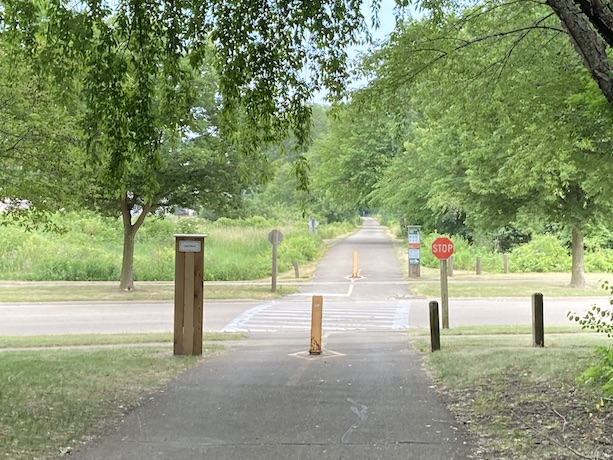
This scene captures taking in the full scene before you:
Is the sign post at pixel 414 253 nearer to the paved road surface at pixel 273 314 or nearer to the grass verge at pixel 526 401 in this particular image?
the paved road surface at pixel 273 314

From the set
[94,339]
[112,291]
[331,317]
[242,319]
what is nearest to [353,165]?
[112,291]

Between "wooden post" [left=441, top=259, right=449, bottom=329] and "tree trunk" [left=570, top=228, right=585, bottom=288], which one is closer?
"wooden post" [left=441, top=259, right=449, bottom=329]

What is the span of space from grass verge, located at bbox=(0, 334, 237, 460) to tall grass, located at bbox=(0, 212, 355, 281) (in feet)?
48.1

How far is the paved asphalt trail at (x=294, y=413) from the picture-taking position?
4.90 meters

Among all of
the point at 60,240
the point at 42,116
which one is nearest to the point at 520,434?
the point at 42,116

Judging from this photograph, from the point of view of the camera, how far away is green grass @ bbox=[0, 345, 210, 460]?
5232 millimetres

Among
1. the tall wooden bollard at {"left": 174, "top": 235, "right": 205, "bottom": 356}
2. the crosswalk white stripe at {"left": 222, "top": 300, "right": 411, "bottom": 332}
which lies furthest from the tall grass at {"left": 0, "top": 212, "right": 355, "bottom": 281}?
the tall wooden bollard at {"left": 174, "top": 235, "right": 205, "bottom": 356}

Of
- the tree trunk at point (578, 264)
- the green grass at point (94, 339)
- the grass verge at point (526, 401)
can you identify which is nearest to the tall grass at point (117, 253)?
the green grass at point (94, 339)

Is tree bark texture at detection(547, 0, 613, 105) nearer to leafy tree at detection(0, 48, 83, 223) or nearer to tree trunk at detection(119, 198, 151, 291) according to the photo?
leafy tree at detection(0, 48, 83, 223)

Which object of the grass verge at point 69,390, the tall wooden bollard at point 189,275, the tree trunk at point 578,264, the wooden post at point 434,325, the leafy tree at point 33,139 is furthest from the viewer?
the tree trunk at point 578,264

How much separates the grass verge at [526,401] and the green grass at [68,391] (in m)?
3.41

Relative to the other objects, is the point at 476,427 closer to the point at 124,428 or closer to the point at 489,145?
the point at 124,428

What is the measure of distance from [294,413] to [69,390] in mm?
2769

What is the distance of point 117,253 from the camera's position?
31.5 m
